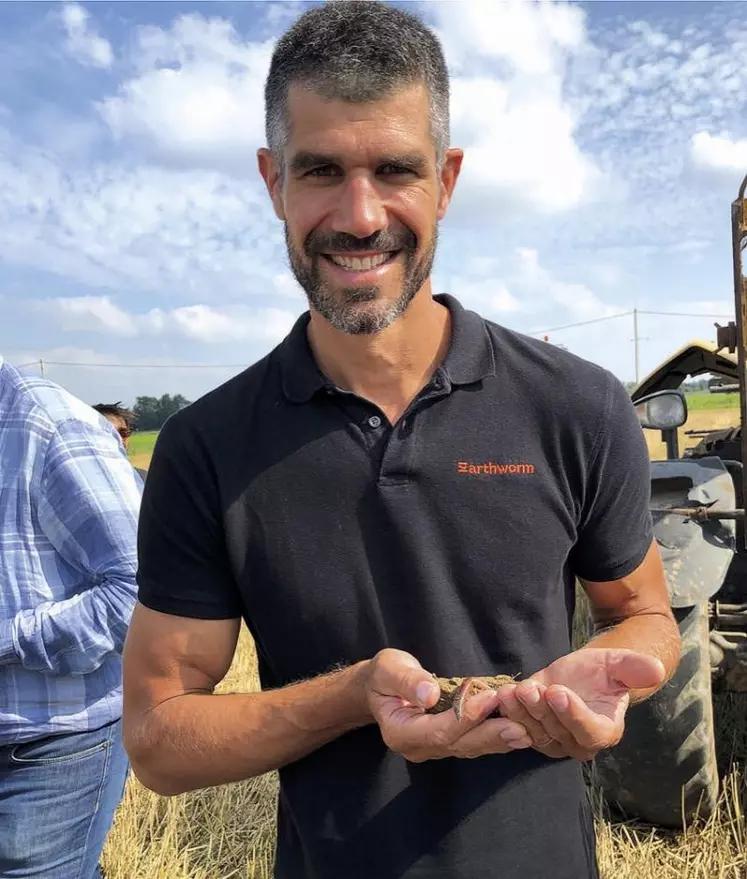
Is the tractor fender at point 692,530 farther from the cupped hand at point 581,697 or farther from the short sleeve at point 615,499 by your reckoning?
the cupped hand at point 581,697

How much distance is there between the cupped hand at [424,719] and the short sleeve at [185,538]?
0.41 metres

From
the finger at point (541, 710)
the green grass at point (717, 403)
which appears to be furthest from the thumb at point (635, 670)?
the green grass at point (717, 403)

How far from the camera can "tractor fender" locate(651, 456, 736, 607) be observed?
3182 millimetres

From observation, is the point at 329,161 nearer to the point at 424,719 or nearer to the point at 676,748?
the point at 424,719

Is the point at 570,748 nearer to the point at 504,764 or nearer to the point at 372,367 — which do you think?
the point at 504,764

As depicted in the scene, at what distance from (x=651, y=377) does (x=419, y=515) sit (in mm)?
3632

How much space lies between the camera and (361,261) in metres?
1.66

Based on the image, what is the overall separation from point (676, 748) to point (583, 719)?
2.07 m

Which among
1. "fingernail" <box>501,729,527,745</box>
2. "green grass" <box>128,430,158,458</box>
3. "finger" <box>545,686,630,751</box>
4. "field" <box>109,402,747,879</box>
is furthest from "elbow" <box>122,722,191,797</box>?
"green grass" <box>128,430,158,458</box>

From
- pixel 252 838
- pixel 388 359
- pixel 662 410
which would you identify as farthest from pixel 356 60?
pixel 252 838

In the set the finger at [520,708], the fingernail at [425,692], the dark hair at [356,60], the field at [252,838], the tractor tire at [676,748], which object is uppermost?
the dark hair at [356,60]

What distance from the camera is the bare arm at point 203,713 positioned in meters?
1.57

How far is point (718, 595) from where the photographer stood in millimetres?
3902

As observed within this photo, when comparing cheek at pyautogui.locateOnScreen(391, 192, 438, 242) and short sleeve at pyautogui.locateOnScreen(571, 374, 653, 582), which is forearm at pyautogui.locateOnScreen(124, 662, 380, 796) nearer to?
short sleeve at pyautogui.locateOnScreen(571, 374, 653, 582)
